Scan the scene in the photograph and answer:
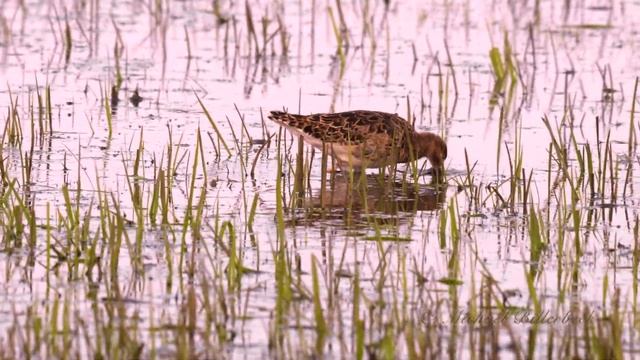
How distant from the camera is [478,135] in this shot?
12.4 m

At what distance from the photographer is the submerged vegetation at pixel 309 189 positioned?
6805 mm

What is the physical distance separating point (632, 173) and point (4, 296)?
502cm

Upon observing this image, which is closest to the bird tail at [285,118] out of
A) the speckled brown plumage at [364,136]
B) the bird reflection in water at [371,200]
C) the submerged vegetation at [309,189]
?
the speckled brown plumage at [364,136]

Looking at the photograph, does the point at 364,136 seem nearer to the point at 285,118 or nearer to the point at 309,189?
the point at 285,118

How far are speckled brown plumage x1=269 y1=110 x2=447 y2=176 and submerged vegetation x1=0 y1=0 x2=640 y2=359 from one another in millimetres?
153

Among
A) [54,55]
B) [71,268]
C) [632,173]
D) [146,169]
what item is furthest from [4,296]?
[54,55]

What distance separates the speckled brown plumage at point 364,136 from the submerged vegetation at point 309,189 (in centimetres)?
15

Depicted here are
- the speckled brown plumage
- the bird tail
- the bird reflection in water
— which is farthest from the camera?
the bird tail

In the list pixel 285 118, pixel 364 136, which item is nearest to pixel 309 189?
pixel 364 136

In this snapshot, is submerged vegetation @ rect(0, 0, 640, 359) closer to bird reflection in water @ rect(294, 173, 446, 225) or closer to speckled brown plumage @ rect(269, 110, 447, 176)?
bird reflection in water @ rect(294, 173, 446, 225)

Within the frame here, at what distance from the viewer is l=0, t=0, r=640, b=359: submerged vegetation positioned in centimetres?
680

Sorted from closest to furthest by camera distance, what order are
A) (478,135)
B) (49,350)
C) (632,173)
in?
(49,350) → (632,173) → (478,135)

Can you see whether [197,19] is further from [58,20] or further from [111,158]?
[111,158]

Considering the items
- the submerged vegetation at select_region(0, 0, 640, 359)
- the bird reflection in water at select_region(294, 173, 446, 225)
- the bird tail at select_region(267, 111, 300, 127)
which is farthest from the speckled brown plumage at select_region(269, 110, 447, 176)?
the bird reflection in water at select_region(294, 173, 446, 225)
